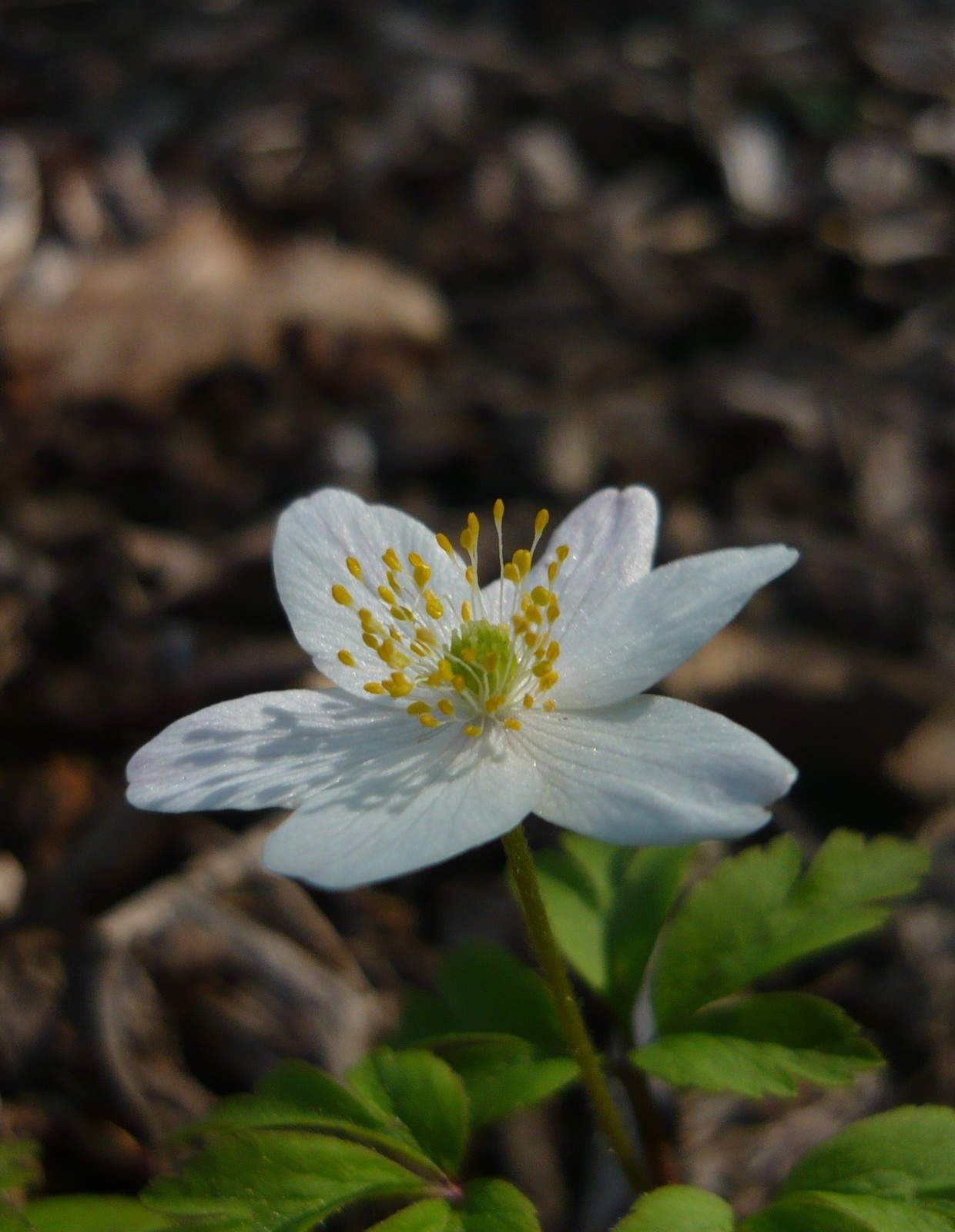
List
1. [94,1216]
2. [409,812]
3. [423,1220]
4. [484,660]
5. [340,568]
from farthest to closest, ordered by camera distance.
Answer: [340,568], [484,660], [94,1216], [409,812], [423,1220]

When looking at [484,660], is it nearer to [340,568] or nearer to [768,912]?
[340,568]

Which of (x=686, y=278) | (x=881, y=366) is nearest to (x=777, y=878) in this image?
(x=881, y=366)

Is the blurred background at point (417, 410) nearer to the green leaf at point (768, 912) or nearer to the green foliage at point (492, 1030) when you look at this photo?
the green foliage at point (492, 1030)

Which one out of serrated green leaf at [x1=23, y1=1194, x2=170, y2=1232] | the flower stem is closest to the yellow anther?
the flower stem

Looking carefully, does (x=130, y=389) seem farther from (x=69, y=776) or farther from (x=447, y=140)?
(x=447, y=140)

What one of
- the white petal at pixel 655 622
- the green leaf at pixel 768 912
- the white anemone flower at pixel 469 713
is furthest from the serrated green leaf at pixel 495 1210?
the white petal at pixel 655 622

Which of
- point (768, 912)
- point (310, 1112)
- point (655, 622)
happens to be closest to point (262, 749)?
point (310, 1112)

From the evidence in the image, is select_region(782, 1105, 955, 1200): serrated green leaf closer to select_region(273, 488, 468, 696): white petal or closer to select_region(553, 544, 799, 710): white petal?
select_region(553, 544, 799, 710): white petal
